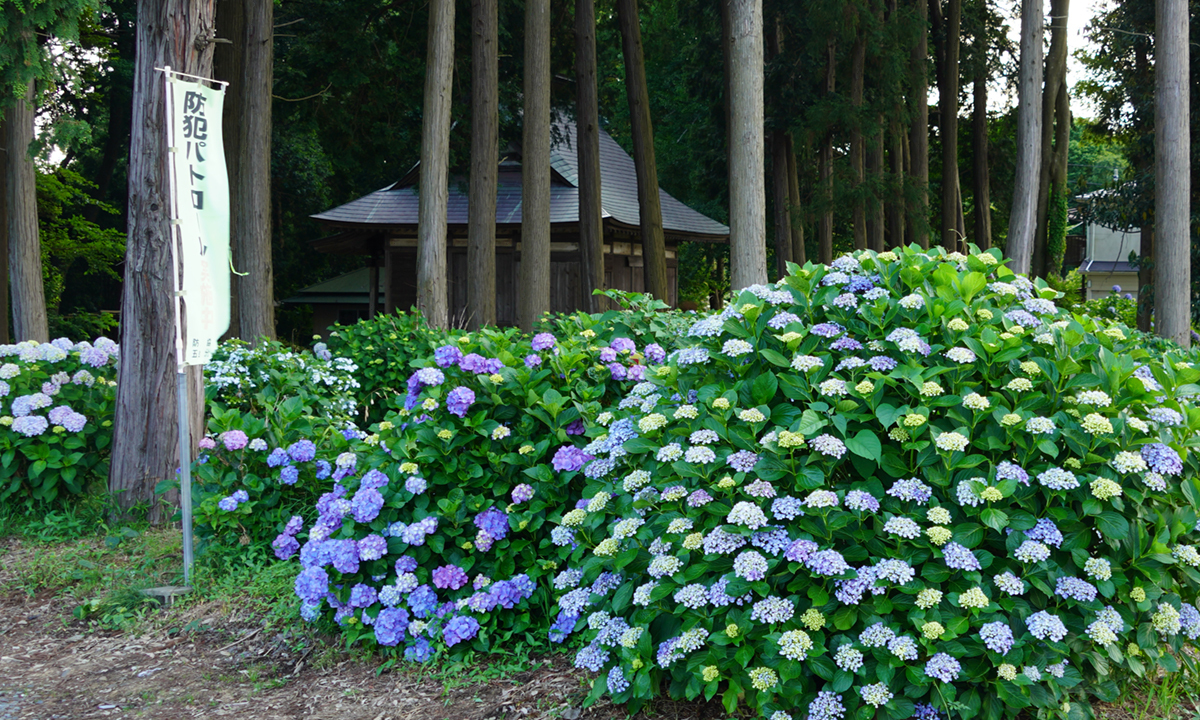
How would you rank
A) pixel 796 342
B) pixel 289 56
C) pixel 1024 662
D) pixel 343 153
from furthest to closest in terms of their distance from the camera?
pixel 343 153 < pixel 289 56 < pixel 796 342 < pixel 1024 662

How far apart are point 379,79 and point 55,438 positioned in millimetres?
11734

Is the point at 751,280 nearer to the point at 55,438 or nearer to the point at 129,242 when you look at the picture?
the point at 129,242

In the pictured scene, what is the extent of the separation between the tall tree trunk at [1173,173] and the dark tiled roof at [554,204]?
9639 millimetres

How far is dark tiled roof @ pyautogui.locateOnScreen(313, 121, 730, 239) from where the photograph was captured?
1894 centimetres

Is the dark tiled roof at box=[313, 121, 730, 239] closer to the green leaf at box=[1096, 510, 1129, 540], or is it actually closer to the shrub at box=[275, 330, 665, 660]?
the shrub at box=[275, 330, 665, 660]

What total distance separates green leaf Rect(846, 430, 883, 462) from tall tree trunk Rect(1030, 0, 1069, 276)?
1840 cm

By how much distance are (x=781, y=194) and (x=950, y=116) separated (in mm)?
4176

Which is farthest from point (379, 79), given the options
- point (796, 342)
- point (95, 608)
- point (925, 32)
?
point (796, 342)

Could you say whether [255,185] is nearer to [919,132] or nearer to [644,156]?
[644,156]

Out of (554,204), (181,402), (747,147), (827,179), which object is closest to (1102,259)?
(827,179)

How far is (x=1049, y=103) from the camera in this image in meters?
19.9

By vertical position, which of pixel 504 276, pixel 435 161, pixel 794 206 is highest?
pixel 794 206

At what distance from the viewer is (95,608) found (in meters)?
4.56

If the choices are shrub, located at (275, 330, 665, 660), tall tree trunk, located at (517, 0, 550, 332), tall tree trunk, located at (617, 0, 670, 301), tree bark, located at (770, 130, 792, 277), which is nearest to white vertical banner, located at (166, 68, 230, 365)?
shrub, located at (275, 330, 665, 660)
